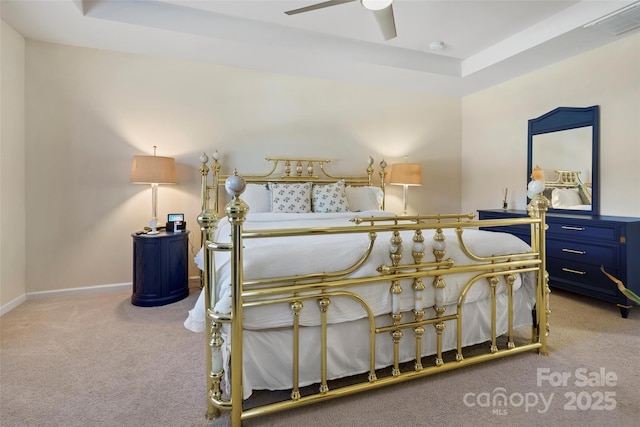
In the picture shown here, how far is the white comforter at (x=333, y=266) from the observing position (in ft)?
4.59

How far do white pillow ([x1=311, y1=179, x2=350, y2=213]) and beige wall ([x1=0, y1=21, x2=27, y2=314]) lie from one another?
2.75 meters

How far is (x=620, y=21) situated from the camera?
2.60 metres

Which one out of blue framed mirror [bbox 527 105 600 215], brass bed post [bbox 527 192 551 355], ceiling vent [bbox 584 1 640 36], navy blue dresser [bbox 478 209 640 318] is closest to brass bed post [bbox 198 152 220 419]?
brass bed post [bbox 527 192 551 355]

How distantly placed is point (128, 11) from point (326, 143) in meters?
2.34

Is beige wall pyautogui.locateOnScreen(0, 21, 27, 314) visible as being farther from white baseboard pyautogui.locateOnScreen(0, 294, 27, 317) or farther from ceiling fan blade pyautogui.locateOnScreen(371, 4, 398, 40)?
ceiling fan blade pyautogui.locateOnScreen(371, 4, 398, 40)

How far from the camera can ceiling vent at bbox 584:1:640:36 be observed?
244cm

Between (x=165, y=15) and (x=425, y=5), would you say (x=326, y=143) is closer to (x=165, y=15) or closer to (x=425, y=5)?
(x=425, y=5)

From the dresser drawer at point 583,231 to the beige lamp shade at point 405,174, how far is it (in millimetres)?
1479

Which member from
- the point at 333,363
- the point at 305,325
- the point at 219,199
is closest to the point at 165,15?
the point at 219,199

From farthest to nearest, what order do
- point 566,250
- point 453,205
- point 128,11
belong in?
point 453,205
point 566,250
point 128,11

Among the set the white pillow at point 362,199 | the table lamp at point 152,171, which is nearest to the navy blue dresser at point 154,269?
the table lamp at point 152,171

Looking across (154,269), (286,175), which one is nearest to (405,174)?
(286,175)

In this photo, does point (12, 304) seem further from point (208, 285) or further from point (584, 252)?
point (584, 252)

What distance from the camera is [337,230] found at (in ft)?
4.68
